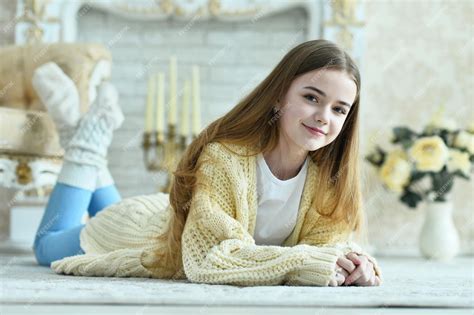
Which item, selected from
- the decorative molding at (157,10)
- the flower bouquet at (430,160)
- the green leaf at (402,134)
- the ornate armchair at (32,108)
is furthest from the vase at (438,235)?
the ornate armchair at (32,108)

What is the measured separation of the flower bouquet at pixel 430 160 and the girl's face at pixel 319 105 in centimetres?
149

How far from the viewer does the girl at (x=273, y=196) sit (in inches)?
50.8

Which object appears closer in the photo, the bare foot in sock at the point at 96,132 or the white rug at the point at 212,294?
the white rug at the point at 212,294

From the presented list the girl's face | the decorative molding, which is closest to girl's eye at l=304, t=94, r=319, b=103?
the girl's face

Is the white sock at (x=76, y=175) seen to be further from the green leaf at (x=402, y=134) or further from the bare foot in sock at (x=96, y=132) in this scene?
the green leaf at (x=402, y=134)

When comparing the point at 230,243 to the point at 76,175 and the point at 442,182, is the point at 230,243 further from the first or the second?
the point at 442,182

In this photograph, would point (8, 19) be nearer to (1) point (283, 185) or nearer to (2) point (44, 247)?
(2) point (44, 247)

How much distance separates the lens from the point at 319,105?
1373 mm

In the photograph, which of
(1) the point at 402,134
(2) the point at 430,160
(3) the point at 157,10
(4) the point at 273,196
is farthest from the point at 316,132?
(3) the point at 157,10

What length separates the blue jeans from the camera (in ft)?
6.04

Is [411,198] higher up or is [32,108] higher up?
[32,108]

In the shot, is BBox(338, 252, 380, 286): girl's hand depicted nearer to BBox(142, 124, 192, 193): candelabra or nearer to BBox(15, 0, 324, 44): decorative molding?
BBox(142, 124, 192, 193): candelabra

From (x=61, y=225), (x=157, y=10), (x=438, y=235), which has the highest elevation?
(x=157, y=10)

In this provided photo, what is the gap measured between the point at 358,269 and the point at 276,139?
1.03 feet
